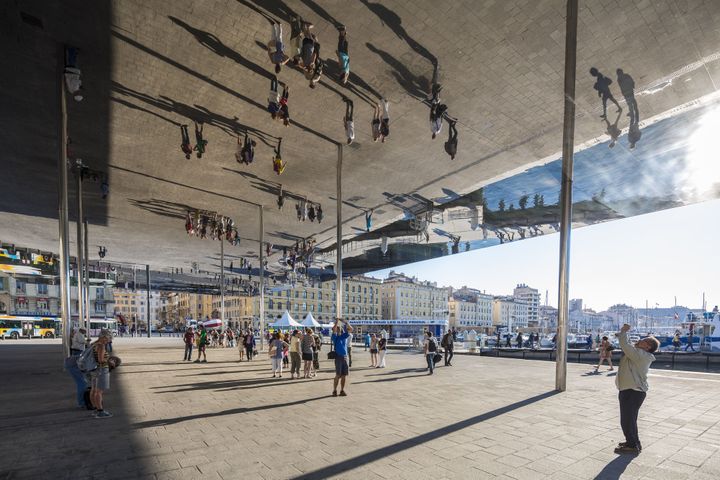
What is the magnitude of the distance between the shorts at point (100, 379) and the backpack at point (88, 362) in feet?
0.36

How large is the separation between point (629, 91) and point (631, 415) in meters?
10.4

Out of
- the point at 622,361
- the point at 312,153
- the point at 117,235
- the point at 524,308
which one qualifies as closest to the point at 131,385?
the point at 312,153

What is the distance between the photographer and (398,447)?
5352mm

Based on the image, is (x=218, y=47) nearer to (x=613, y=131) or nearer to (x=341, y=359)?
(x=341, y=359)

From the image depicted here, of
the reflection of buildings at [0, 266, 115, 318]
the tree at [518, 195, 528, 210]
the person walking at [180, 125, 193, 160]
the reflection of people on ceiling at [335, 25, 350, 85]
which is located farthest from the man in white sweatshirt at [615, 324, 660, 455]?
the reflection of buildings at [0, 266, 115, 318]

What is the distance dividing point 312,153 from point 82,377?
11028mm

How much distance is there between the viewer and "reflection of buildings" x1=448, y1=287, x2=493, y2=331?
139 metres

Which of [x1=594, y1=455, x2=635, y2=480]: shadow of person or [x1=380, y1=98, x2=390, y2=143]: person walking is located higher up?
[x1=380, y1=98, x2=390, y2=143]: person walking

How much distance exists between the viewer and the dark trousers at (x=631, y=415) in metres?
5.02

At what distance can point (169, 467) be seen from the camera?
468cm

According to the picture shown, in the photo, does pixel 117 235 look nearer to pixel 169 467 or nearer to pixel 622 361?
pixel 169 467

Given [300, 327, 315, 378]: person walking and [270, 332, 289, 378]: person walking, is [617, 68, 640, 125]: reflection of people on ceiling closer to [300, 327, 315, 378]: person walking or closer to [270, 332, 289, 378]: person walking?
[300, 327, 315, 378]: person walking

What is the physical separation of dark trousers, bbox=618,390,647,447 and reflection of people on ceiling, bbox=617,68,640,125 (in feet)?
31.2

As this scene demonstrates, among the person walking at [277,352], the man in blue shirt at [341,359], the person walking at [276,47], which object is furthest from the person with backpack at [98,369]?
the person walking at [276,47]
